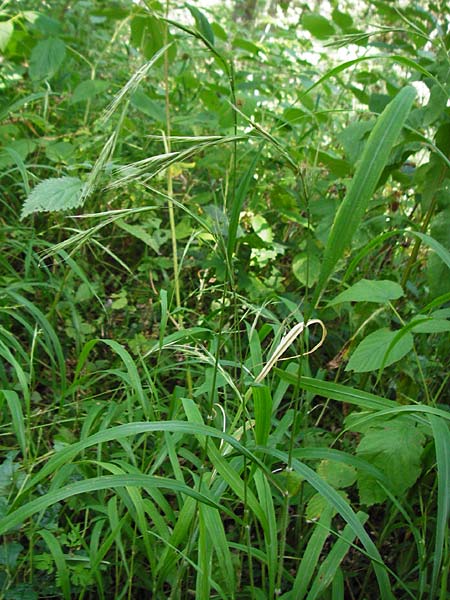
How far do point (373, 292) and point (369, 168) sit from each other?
53cm

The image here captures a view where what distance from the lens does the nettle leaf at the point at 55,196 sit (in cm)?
113

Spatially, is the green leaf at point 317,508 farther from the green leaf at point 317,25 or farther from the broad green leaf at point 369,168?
the green leaf at point 317,25

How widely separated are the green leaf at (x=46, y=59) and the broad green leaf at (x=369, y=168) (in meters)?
1.65

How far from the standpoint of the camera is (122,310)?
222 centimetres

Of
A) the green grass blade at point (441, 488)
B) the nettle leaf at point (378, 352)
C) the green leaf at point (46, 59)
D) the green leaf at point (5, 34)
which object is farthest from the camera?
the green leaf at point (46, 59)

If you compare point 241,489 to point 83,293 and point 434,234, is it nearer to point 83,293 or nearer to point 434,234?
point 434,234

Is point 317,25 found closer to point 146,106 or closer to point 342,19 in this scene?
point 342,19

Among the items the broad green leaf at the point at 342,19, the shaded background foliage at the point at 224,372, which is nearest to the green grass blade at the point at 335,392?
the shaded background foliage at the point at 224,372

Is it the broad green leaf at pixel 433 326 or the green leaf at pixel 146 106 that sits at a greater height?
the green leaf at pixel 146 106

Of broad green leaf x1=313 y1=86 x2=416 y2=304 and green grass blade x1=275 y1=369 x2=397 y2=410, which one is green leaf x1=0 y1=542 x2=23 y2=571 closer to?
green grass blade x1=275 y1=369 x2=397 y2=410

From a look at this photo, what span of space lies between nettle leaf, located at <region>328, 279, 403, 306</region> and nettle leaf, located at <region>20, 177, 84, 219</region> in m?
0.55

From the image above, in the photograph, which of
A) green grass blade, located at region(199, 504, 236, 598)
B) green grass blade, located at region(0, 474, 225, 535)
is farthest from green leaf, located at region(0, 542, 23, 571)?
green grass blade, located at region(199, 504, 236, 598)

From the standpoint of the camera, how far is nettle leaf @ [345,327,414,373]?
1188 millimetres

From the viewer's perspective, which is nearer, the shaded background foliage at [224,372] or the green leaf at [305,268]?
the shaded background foliage at [224,372]
